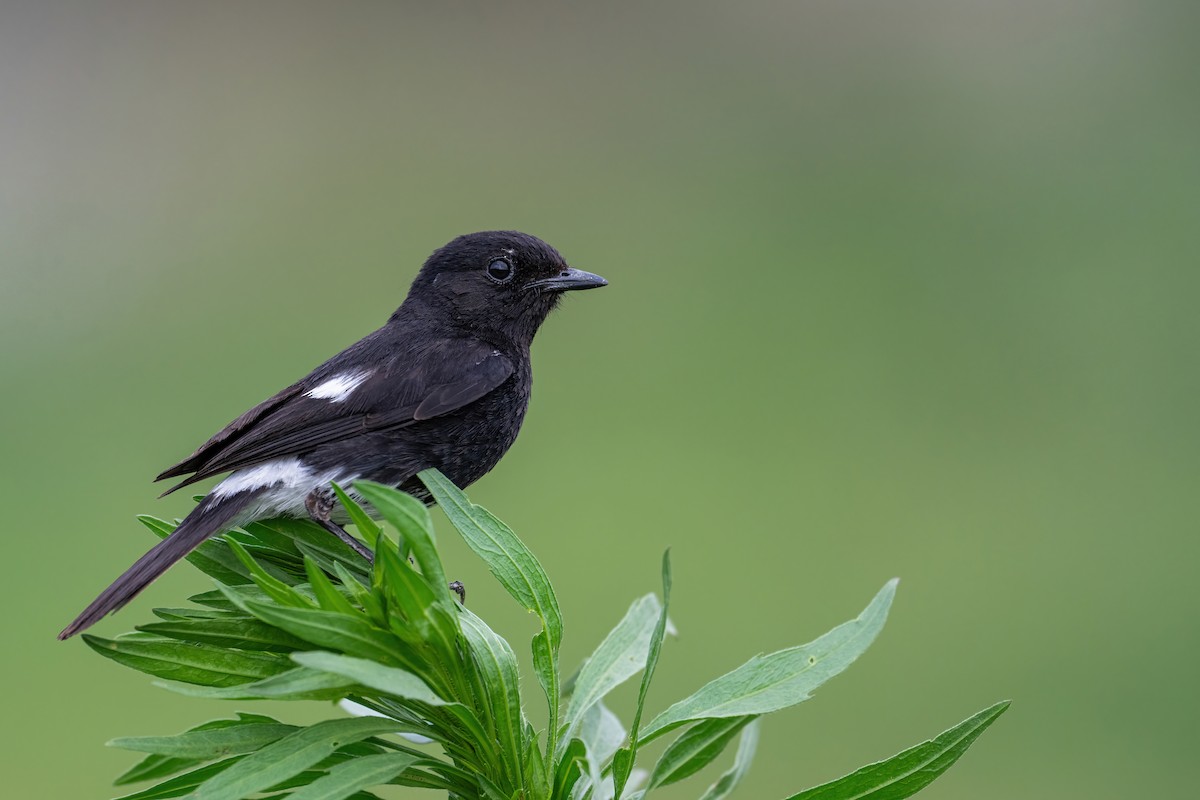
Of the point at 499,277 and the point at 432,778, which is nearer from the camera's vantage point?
the point at 432,778

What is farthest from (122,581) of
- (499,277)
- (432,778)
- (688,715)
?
(499,277)

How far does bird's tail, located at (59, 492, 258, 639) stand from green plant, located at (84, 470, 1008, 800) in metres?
0.27

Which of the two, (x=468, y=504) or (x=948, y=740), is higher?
(x=468, y=504)

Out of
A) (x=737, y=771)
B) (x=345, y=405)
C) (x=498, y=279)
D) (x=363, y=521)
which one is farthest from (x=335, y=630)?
(x=498, y=279)

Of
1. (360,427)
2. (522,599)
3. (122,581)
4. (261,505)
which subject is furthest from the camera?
(360,427)

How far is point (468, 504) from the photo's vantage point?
143cm

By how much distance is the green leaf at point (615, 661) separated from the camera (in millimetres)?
1497

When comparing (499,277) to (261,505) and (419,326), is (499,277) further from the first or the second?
(261,505)

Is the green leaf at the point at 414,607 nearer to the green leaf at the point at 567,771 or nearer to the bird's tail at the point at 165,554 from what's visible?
the green leaf at the point at 567,771

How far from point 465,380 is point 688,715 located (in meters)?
1.59

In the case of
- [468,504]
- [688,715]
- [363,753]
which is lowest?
[688,715]

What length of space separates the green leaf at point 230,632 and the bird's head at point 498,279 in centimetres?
200

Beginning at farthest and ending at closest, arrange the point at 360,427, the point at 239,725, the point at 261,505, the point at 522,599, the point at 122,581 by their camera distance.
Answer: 1. the point at 360,427
2. the point at 261,505
3. the point at 122,581
4. the point at 522,599
5. the point at 239,725

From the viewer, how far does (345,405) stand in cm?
267
